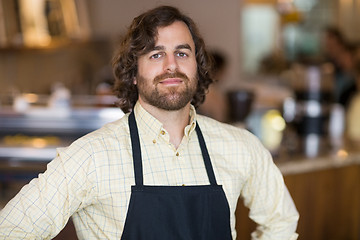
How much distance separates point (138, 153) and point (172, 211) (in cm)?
20

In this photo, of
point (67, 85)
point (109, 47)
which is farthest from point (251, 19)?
point (67, 85)

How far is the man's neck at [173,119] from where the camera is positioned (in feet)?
5.93

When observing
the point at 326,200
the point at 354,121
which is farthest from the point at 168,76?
the point at 354,121

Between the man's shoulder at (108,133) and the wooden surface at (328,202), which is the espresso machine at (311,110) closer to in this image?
the wooden surface at (328,202)

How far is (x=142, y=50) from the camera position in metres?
1.78

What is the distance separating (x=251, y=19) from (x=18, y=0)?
490 cm

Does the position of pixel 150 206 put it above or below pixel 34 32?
below

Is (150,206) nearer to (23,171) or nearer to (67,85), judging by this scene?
(23,171)

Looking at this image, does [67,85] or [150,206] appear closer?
[150,206]

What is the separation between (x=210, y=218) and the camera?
5.75ft

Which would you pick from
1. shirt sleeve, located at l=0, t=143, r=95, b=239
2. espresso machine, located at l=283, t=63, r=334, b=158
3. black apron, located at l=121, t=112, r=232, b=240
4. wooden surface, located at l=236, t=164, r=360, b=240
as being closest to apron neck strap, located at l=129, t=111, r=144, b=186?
black apron, located at l=121, t=112, r=232, b=240

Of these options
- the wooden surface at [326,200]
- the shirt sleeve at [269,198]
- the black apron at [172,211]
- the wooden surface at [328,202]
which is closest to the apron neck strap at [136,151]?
the black apron at [172,211]

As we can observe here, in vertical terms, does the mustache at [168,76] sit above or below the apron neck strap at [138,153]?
above

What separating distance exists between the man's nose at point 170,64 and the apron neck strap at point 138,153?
216 millimetres
